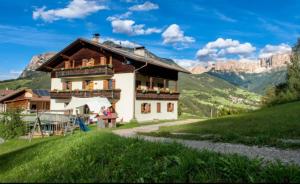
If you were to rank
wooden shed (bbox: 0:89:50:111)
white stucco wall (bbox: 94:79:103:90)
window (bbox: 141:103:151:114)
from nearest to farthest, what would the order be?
1. window (bbox: 141:103:151:114)
2. white stucco wall (bbox: 94:79:103:90)
3. wooden shed (bbox: 0:89:50:111)

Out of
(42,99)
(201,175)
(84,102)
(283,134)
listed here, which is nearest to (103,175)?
(201,175)

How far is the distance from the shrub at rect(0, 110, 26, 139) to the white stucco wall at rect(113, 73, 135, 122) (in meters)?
13.9

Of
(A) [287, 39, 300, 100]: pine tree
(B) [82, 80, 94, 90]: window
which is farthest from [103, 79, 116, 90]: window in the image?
(A) [287, 39, 300, 100]: pine tree

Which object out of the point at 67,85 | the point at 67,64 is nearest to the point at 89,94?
the point at 67,85

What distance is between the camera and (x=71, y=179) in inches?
279

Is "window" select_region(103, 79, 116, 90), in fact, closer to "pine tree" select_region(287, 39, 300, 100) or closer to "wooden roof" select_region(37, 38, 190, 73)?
"wooden roof" select_region(37, 38, 190, 73)

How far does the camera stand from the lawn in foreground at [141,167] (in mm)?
A: 6738

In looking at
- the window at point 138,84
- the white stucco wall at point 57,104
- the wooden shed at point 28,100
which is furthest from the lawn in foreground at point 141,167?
the wooden shed at point 28,100

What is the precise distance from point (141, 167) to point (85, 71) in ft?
106

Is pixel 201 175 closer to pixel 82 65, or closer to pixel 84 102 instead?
pixel 84 102

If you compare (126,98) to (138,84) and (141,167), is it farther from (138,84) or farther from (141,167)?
(141,167)

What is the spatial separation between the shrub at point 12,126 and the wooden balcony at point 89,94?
1410 centimetres

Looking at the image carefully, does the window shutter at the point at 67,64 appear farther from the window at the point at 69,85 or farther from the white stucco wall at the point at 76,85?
the white stucco wall at the point at 76,85

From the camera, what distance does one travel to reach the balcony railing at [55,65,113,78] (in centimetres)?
3681
